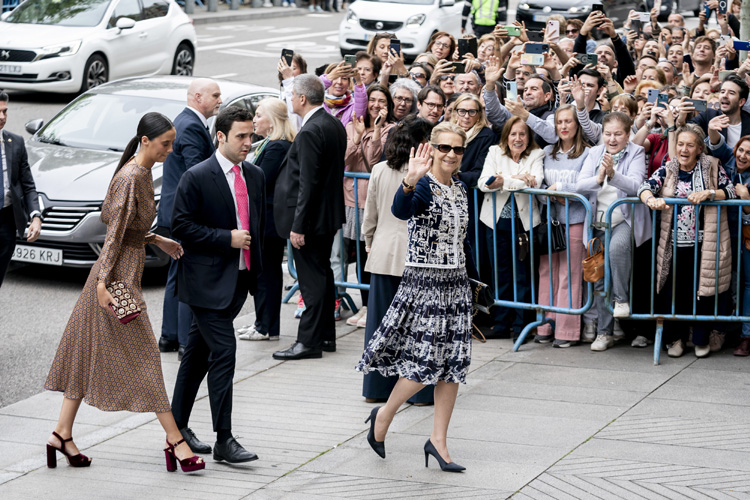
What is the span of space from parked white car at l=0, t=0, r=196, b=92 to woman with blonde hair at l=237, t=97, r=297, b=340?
10.5m

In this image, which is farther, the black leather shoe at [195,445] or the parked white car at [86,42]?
the parked white car at [86,42]

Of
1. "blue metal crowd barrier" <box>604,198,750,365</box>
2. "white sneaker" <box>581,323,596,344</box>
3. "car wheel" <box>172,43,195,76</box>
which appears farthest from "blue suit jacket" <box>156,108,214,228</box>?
"car wheel" <box>172,43,195,76</box>

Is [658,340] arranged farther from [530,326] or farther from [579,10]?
[579,10]

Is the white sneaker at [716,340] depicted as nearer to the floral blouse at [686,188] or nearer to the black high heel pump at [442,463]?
the floral blouse at [686,188]

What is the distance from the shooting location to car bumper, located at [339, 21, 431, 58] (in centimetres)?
2402

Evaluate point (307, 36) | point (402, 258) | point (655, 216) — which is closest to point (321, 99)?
point (402, 258)

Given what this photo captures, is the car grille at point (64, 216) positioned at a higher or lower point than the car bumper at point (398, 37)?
lower

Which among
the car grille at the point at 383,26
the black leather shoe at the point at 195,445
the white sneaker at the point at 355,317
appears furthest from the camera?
the car grille at the point at 383,26

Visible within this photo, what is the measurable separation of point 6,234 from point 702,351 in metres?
5.04

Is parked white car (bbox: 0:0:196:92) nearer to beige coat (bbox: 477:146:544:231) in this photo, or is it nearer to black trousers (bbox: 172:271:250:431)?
beige coat (bbox: 477:146:544:231)

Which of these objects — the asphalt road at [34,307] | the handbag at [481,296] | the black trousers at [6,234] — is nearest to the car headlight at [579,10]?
the asphalt road at [34,307]

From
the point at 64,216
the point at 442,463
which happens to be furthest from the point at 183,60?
the point at 442,463

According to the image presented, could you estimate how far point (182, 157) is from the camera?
8406mm

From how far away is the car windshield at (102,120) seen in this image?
11367mm
